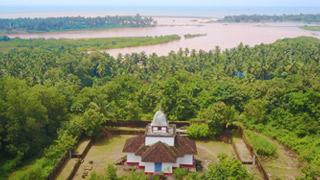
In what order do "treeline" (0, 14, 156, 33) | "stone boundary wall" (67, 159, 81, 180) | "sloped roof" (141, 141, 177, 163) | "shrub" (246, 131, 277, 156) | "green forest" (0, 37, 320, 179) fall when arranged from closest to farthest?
"sloped roof" (141, 141, 177, 163)
"stone boundary wall" (67, 159, 81, 180)
"green forest" (0, 37, 320, 179)
"shrub" (246, 131, 277, 156)
"treeline" (0, 14, 156, 33)

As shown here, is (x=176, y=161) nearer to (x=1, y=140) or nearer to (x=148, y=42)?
(x=1, y=140)

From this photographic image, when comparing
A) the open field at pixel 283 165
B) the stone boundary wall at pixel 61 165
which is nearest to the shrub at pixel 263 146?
the open field at pixel 283 165

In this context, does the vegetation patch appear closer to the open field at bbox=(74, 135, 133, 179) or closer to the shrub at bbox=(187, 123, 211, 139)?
the shrub at bbox=(187, 123, 211, 139)

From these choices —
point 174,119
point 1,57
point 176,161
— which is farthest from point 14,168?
point 1,57

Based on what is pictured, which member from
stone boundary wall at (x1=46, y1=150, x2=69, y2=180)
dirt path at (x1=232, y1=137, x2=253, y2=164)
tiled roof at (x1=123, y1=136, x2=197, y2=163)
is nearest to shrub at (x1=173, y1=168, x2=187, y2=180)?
tiled roof at (x1=123, y1=136, x2=197, y2=163)

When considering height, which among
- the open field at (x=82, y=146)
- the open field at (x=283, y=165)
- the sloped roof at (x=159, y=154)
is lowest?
the open field at (x=283, y=165)

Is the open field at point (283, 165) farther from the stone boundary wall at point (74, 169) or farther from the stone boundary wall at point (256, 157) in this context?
the stone boundary wall at point (74, 169)

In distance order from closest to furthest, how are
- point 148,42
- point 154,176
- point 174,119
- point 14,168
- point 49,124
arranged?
point 154,176
point 14,168
point 49,124
point 174,119
point 148,42

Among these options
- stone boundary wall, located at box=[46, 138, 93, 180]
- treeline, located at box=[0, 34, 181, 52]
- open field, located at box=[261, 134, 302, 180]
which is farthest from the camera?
treeline, located at box=[0, 34, 181, 52]

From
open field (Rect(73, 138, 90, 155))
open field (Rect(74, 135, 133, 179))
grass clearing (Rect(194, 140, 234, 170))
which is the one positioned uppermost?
open field (Rect(73, 138, 90, 155))
